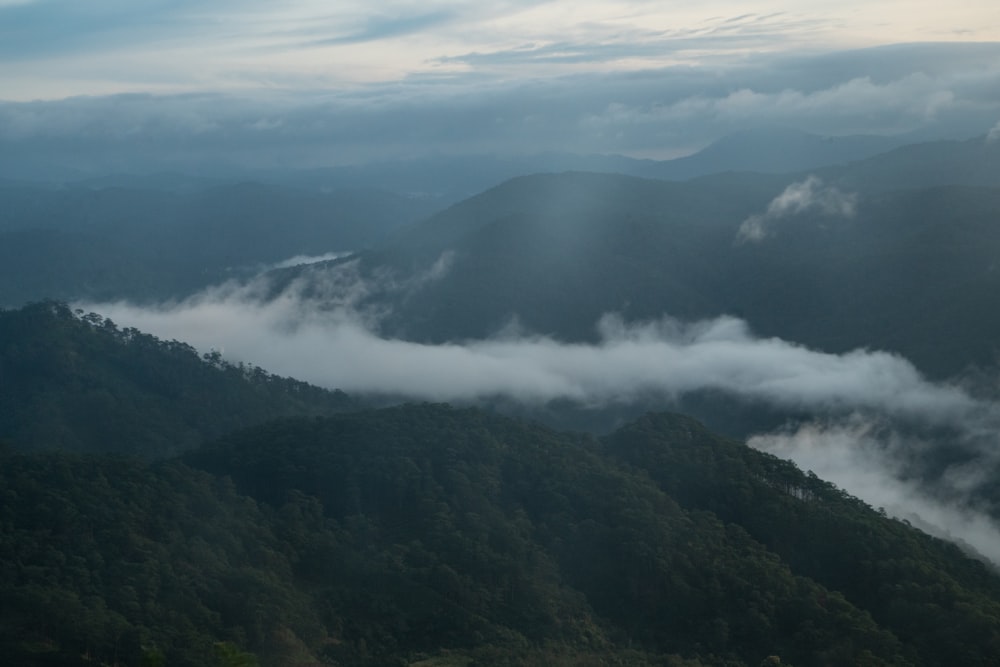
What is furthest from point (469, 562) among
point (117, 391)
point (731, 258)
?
point (731, 258)

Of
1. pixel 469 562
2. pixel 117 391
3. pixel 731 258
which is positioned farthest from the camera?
pixel 731 258

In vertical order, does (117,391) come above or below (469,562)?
below

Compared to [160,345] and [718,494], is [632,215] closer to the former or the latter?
[160,345]

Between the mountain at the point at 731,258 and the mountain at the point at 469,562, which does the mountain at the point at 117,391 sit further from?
the mountain at the point at 731,258

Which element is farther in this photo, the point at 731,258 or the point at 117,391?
the point at 731,258

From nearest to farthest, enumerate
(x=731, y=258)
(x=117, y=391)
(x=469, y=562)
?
1. (x=469, y=562)
2. (x=117, y=391)
3. (x=731, y=258)

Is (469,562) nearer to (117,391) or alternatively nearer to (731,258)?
(117,391)

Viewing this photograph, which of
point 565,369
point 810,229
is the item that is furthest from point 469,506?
point 810,229

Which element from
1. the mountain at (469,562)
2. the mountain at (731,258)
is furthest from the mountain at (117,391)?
the mountain at (731,258)
